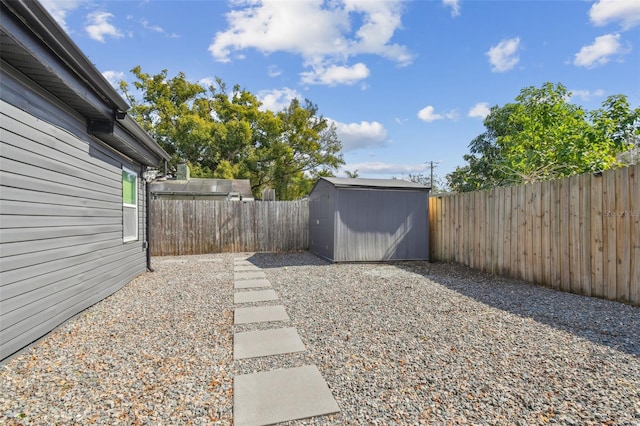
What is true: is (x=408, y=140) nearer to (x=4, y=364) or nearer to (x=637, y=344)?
(x=637, y=344)

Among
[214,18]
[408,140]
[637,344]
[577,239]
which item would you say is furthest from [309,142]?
[637,344]

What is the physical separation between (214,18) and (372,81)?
608 cm

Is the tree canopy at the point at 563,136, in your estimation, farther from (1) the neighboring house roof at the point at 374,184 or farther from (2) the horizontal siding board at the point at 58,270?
(2) the horizontal siding board at the point at 58,270

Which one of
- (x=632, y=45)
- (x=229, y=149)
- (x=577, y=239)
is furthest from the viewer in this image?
(x=229, y=149)

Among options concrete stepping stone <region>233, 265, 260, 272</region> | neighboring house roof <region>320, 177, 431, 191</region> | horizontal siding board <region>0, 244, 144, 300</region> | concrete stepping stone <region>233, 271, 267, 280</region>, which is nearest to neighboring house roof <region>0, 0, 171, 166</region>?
horizontal siding board <region>0, 244, 144, 300</region>

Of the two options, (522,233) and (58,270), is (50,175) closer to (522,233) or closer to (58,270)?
(58,270)

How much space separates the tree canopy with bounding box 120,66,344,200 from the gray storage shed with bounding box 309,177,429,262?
1163cm

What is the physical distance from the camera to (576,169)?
6.29 m

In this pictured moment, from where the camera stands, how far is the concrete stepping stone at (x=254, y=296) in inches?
161

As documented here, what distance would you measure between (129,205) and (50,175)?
2470 millimetres

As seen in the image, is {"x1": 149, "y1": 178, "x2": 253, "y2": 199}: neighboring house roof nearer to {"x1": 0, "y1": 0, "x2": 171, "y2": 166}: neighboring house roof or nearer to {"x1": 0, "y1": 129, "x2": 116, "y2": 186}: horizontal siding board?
{"x1": 0, "y1": 0, "x2": 171, "y2": 166}: neighboring house roof

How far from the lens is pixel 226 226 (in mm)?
9266

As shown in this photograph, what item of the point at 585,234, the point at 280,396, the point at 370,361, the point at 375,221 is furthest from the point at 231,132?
the point at 280,396

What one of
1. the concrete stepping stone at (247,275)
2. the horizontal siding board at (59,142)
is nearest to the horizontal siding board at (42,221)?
the horizontal siding board at (59,142)
